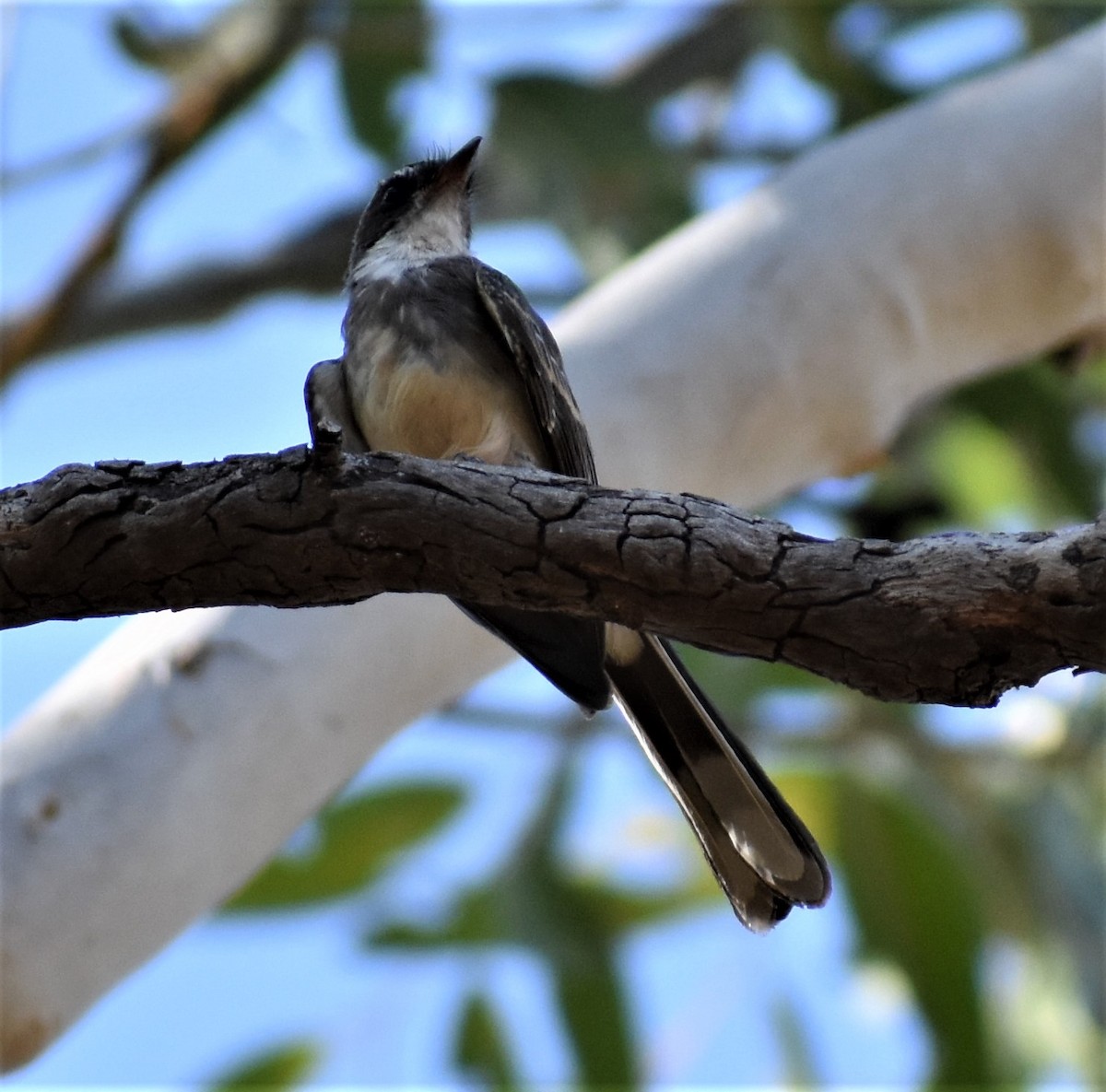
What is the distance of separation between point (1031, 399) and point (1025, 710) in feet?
7.24

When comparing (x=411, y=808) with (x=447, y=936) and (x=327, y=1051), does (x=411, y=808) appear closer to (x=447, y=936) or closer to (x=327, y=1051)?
(x=447, y=936)

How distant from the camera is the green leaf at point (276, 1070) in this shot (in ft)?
24.7

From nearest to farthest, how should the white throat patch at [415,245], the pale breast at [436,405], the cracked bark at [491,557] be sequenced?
the cracked bark at [491,557]
the pale breast at [436,405]
the white throat patch at [415,245]

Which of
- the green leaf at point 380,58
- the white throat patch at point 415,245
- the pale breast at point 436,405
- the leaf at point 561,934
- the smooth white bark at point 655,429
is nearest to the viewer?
the smooth white bark at point 655,429

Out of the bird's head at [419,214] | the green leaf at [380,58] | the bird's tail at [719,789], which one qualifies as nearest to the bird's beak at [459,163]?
the bird's head at [419,214]

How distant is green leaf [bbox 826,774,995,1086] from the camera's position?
21.9 feet

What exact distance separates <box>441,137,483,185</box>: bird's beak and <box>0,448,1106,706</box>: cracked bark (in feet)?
7.72

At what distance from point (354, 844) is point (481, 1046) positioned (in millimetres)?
1104

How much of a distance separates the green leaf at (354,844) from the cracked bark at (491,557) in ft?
15.3

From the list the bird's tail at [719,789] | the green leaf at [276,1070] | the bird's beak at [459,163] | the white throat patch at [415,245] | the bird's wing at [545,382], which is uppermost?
the bird's beak at [459,163]

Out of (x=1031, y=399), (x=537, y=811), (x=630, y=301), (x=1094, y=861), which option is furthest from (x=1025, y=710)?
(x=630, y=301)

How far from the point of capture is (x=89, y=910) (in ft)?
11.2

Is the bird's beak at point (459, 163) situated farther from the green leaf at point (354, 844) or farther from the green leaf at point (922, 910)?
the green leaf at point (922, 910)

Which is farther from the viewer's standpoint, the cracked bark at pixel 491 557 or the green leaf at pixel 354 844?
the green leaf at pixel 354 844
